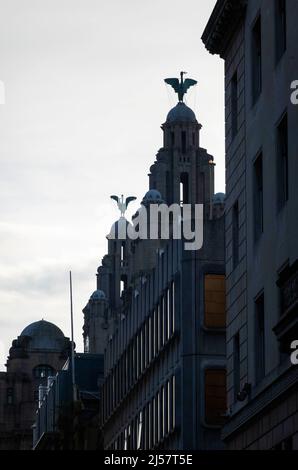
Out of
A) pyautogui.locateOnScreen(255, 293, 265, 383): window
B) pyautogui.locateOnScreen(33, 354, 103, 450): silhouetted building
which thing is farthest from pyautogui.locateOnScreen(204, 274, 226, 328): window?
pyautogui.locateOnScreen(33, 354, 103, 450): silhouetted building

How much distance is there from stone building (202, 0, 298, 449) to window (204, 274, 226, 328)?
15.3 m

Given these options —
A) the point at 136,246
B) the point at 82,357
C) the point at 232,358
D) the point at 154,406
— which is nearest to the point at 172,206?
the point at 136,246

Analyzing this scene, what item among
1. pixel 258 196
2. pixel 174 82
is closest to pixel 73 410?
pixel 258 196

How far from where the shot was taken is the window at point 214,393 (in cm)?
6938

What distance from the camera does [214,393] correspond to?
69875 mm

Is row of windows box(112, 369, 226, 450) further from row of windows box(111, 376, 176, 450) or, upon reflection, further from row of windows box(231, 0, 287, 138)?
row of windows box(231, 0, 287, 138)

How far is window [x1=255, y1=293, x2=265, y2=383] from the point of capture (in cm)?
4956

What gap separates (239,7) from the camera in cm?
5378

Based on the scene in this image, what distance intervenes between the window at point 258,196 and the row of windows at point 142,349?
73.3 feet

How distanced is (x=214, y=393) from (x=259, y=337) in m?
20.0

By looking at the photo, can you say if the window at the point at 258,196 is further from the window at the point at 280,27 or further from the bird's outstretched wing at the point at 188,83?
the bird's outstretched wing at the point at 188,83

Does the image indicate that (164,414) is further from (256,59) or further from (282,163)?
(282,163)

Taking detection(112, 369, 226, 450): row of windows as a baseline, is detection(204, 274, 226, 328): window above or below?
above
